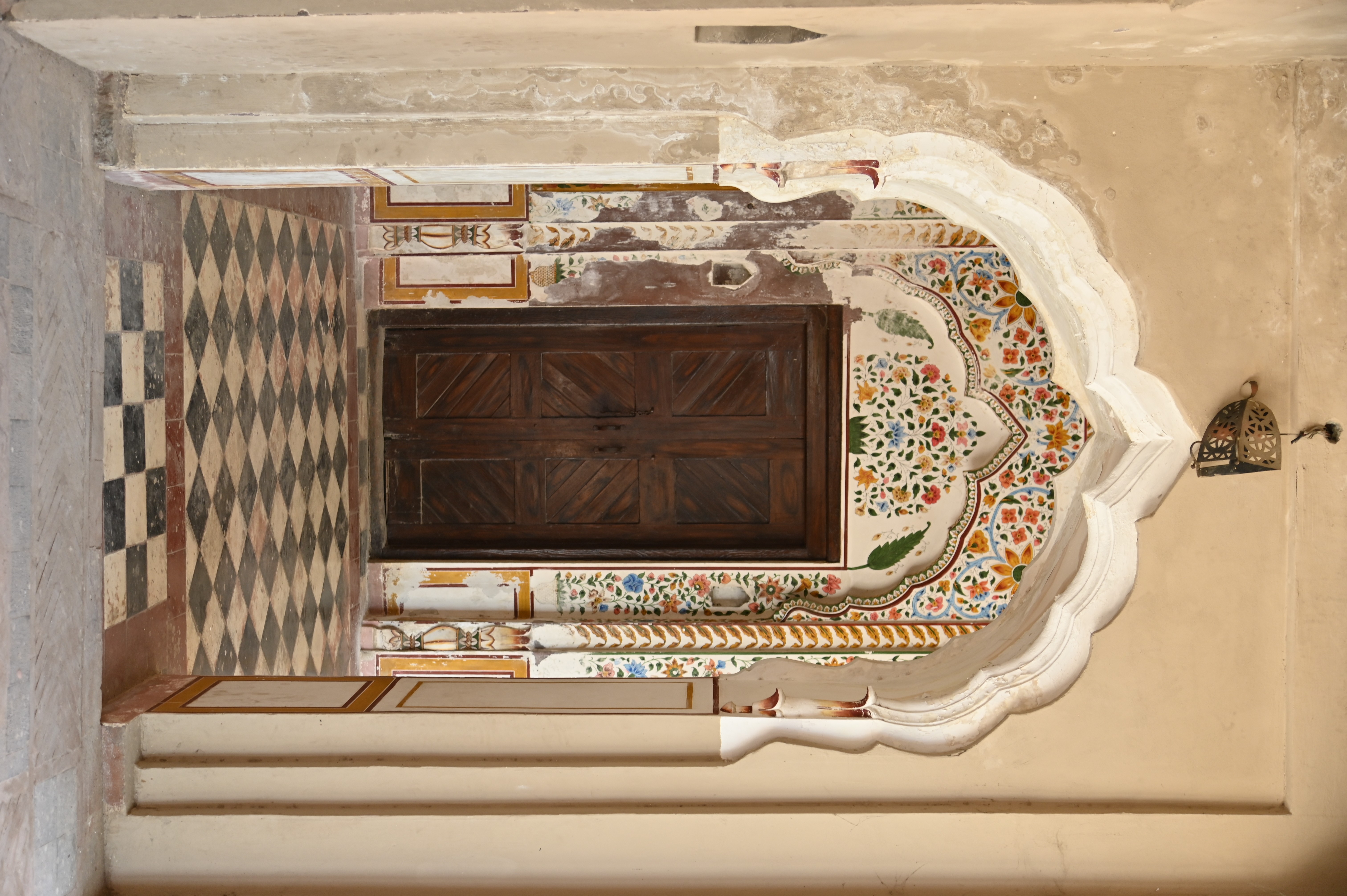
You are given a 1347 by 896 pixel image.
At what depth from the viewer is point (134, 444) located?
2.74m

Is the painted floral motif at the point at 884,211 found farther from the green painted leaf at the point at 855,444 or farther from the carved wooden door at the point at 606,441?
the green painted leaf at the point at 855,444

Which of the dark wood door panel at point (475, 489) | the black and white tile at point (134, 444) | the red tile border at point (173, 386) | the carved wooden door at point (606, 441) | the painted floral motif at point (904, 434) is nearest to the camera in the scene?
the black and white tile at point (134, 444)

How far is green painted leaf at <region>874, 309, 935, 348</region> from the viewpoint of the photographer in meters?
4.69

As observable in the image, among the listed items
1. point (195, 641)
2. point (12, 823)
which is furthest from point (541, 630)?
point (12, 823)

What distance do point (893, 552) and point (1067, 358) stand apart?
88.0 inches

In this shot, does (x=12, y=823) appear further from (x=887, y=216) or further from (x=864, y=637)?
(x=887, y=216)

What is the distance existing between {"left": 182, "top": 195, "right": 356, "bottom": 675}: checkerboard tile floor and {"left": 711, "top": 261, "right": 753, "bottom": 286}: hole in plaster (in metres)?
1.73

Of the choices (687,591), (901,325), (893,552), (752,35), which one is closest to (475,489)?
(687,591)

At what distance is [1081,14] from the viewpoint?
1869 mm

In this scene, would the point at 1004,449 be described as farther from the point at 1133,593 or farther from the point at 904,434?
the point at 1133,593

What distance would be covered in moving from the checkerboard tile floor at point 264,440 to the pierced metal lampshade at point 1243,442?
286cm

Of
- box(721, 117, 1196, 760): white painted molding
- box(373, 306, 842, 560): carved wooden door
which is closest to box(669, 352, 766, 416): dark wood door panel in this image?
box(373, 306, 842, 560): carved wooden door

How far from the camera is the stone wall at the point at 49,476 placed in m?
2.15

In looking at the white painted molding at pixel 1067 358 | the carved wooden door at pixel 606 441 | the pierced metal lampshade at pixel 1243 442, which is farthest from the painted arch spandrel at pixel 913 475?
the pierced metal lampshade at pixel 1243 442
